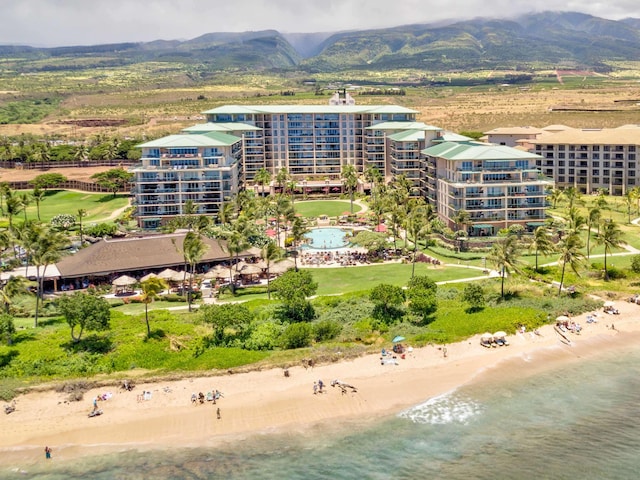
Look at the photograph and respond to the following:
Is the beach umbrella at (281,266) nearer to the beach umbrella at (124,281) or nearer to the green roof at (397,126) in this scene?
the beach umbrella at (124,281)

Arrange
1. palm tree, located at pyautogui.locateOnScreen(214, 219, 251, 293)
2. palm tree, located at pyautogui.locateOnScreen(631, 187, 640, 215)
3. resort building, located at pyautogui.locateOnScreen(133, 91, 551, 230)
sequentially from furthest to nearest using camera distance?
palm tree, located at pyautogui.locateOnScreen(631, 187, 640, 215) → resort building, located at pyautogui.locateOnScreen(133, 91, 551, 230) → palm tree, located at pyautogui.locateOnScreen(214, 219, 251, 293)

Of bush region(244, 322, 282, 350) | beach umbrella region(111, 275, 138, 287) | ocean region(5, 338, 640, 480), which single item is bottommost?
ocean region(5, 338, 640, 480)

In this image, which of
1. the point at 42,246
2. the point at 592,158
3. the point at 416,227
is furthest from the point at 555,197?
the point at 42,246

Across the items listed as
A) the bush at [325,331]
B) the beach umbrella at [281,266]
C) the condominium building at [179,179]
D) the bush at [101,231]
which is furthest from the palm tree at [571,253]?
the bush at [101,231]

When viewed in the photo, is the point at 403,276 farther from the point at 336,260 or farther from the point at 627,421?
the point at 627,421

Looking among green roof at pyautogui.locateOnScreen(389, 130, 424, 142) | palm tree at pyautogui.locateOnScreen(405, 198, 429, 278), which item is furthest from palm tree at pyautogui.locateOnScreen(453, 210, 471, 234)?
green roof at pyautogui.locateOnScreen(389, 130, 424, 142)

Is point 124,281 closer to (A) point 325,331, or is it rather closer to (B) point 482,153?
(A) point 325,331

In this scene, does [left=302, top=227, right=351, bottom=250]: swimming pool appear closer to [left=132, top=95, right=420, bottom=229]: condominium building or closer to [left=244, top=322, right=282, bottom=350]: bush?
[left=132, top=95, right=420, bottom=229]: condominium building
